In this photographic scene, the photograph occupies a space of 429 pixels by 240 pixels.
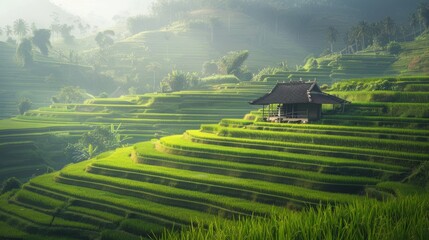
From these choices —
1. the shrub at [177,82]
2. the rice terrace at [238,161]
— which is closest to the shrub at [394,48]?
the rice terrace at [238,161]

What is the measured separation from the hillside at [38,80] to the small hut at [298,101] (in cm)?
5935

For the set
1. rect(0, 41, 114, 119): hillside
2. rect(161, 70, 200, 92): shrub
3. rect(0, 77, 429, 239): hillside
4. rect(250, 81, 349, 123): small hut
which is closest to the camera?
rect(0, 77, 429, 239): hillside

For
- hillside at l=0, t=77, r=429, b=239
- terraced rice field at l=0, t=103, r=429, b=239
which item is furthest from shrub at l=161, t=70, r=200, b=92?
terraced rice field at l=0, t=103, r=429, b=239

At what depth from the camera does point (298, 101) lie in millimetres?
33062

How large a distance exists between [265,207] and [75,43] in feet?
475

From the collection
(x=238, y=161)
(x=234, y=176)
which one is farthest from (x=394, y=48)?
(x=234, y=176)

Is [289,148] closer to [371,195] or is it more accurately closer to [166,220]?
[371,195]

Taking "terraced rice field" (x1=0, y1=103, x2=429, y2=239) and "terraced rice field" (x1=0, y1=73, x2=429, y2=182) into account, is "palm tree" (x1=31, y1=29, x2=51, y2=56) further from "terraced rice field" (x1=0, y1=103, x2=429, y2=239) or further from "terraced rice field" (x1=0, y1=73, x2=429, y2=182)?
"terraced rice field" (x1=0, y1=103, x2=429, y2=239)

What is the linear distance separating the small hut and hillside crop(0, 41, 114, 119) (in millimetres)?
59352

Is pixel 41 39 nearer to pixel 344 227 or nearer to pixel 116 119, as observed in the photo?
pixel 116 119

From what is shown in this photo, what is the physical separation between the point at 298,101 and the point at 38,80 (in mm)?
77023

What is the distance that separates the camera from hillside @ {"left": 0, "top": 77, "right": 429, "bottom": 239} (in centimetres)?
2119

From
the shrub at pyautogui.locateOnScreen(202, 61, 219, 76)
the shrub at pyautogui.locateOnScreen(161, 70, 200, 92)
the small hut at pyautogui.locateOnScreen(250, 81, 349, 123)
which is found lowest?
the small hut at pyautogui.locateOnScreen(250, 81, 349, 123)

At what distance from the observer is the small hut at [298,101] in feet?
109
